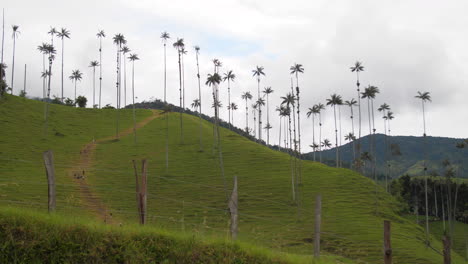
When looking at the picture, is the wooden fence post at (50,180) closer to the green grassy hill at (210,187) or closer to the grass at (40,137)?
the green grassy hill at (210,187)

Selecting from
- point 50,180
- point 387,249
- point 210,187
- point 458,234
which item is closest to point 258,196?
point 210,187

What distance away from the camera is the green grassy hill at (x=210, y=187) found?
4375 cm

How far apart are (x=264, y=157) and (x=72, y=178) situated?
116 feet

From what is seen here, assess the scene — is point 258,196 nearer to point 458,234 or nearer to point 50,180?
point 50,180

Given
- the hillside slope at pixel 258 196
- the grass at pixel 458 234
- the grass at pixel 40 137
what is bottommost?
the grass at pixel 458 234

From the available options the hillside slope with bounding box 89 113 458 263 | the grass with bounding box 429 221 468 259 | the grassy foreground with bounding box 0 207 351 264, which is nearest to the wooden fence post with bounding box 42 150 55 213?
the grassy foreground with bounding box 0 207 351 264

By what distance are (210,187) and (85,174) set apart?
1343 inches

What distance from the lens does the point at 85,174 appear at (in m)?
62.5

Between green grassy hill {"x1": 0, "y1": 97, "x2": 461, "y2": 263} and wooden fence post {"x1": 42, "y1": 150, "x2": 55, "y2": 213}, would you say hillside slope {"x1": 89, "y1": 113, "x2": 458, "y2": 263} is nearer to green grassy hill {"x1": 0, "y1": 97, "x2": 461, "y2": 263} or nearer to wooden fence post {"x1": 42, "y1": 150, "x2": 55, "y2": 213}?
green grassy hill {"x1": 0, "y1": 97, "x2": 461, "y2": 263}

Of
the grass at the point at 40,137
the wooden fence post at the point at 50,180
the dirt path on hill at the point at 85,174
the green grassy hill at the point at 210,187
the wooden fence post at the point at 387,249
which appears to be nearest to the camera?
the wooden fence post at the point at 50,180

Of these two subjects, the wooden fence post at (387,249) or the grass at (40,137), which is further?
the grass at (40,137)

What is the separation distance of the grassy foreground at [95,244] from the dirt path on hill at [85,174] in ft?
51.3

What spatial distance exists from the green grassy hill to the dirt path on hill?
387 millimetres

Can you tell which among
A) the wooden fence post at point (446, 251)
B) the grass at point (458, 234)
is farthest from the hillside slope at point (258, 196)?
the grass at point (458, 234)
